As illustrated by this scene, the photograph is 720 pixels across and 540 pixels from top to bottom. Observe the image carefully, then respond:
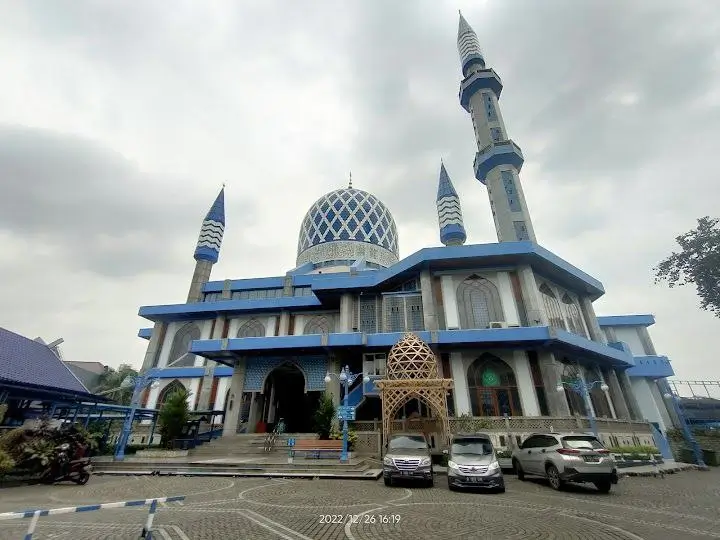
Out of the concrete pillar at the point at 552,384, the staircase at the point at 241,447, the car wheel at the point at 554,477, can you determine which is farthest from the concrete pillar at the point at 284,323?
the car wheel at the point at 554,477

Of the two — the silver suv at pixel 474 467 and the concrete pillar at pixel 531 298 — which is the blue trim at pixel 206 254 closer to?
the concrete pillar at pixel 531 298

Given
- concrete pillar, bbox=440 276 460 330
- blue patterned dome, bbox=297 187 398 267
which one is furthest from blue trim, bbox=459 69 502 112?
concrete pillar, bbox=440 276 460 330

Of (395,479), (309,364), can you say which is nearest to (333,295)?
(309,364)

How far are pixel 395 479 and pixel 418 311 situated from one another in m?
13.4

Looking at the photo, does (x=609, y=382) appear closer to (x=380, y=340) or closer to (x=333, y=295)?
(x=380, y=340)

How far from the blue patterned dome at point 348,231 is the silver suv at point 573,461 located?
28.2 m

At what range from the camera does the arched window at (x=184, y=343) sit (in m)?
29.8

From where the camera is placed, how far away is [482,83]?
3506 centimetres

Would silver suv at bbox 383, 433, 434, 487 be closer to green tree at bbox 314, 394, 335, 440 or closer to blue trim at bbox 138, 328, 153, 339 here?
green tree at bbox 314, 394, 335, 440

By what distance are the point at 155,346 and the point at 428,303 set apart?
2313 centimetres

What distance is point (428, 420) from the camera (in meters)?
18.1

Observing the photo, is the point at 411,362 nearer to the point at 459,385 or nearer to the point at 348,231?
the point at 459,385

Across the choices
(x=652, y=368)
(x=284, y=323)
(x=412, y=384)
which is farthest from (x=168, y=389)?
(x=652, y=368)

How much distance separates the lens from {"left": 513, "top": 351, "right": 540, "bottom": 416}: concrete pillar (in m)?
19.3
